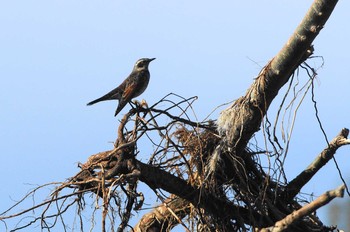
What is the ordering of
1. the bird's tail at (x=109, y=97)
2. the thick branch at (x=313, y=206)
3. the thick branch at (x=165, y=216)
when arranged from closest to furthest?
the thick branch at (x=313, y=206) < the thick branch at (x=165, y=216) < the bird's tail at (x=109, y=97)

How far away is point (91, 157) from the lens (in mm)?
5984

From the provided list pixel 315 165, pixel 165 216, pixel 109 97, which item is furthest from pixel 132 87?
pixel 315 165

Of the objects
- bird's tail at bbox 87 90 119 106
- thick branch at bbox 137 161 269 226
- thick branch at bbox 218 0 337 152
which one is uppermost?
bird's tail at bbox 87 90 119 106

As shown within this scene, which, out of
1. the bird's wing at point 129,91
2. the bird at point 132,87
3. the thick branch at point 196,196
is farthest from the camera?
the bird at point 132,87

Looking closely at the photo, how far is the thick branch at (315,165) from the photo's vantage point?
646 cm

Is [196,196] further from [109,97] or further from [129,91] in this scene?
[109,97]

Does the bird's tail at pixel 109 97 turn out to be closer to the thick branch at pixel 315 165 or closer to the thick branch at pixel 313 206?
the thick branch at pixel 315 165

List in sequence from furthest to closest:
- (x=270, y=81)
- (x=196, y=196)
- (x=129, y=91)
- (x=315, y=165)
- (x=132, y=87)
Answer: (x=132, y=87)
(x=129, y=91)
(x=315, y=165)
(x=196, y=196)
(x=270, y=81)

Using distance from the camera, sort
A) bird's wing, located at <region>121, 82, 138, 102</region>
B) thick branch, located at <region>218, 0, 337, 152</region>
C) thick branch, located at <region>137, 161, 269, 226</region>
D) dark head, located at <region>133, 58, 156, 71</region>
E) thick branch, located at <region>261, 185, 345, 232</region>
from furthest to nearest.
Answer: dark head, located at <region>133, 58, 156, 71</region>, bird's wing, located at <region>121, 82, 138, 102</region>, thick branch, located at <region>137, 161, 269, 226</region>, thick branch, located at <region>218, 0, 337, 152</region>, thick branch, located at <region>261, 185, 345, 232</region>

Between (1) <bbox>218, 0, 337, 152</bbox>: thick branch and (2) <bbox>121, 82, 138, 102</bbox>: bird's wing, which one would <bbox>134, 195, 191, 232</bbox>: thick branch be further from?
(2) <bbox>121, 82, 138, 102</bbox>: bird's wing

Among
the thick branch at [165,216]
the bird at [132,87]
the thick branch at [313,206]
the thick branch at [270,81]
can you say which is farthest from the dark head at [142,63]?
the thick branch at [313,206]

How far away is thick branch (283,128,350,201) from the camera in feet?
21.2

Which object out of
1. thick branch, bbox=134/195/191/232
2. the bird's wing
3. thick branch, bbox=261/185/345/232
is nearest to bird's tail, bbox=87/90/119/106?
the bird's wing

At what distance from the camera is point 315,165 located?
6.60 meters
